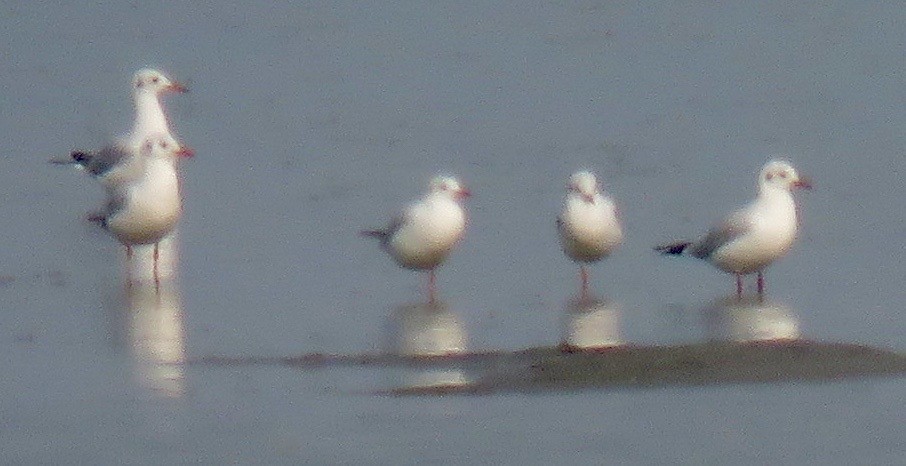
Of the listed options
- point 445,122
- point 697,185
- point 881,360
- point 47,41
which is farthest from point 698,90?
point 881,360

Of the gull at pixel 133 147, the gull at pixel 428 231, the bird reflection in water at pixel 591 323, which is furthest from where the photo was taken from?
the gull at pixel 133 147

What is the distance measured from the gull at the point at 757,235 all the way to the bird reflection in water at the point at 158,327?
2807mm

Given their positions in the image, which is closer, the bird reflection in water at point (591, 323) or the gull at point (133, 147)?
the bird reflection in water at point (591, 323)

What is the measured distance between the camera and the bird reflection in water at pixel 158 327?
941 cm

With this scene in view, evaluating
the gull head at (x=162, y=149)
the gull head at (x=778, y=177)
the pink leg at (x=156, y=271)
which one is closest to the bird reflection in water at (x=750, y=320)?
the gull head at (x=778, y=177)

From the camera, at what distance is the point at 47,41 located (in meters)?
20.3

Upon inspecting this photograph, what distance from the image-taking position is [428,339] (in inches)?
406

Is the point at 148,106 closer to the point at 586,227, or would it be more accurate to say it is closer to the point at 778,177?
the point at 586,227

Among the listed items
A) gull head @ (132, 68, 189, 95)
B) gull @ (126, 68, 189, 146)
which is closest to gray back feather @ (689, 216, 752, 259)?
gull @ (126, 68, 189, 146)

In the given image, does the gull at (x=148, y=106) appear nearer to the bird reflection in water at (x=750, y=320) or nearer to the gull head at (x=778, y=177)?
the gull head at (x=778, y=177)

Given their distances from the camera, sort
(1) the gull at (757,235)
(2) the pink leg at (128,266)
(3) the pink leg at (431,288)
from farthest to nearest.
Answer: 1. (2) the pink leg at (128,266)
2. (1) the gull at (757,235)
3. (3) the pink leg at (431,288)

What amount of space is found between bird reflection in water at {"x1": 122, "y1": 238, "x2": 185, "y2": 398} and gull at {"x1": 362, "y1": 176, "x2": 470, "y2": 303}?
126 cm

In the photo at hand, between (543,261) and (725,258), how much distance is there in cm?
116

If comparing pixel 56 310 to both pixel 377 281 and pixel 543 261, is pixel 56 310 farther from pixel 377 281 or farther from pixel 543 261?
pixel 543 261
